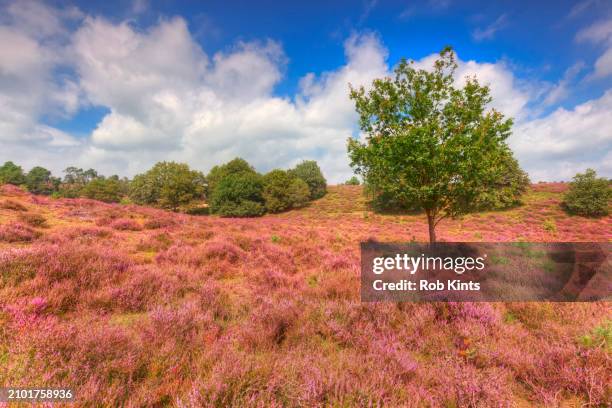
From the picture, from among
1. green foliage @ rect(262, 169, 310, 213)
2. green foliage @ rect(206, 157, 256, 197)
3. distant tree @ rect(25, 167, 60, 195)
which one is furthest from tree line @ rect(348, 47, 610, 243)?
distant tree @ rect(25, 167, 60, 195)

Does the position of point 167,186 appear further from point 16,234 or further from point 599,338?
point 599,338

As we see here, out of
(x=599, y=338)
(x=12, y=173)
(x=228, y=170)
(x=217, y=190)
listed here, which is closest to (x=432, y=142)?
(x=599, y=338)

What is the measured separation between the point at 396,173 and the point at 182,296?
765 centimetres

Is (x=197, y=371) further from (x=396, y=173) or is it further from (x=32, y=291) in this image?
(x=396, y=173)

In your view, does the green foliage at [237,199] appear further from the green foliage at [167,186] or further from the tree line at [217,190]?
the green foliage at [167,186]

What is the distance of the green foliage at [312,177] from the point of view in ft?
216

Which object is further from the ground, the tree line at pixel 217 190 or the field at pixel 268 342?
the tree line at pixel 217 190

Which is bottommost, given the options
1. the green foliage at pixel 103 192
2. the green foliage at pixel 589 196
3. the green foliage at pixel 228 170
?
the green foliage at pixel 589 196

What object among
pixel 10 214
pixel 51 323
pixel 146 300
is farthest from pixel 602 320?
pixel 10 214

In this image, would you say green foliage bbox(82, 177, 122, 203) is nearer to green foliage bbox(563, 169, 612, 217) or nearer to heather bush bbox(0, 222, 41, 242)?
heather bush bbox(0, 222, 41, 242)

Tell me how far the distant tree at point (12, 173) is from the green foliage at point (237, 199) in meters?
82.2

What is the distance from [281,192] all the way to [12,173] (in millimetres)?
98557

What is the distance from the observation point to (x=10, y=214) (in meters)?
11.3

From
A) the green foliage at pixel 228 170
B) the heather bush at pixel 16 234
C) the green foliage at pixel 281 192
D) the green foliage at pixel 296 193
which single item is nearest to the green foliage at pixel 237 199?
the green foliage at pixel 281 192
